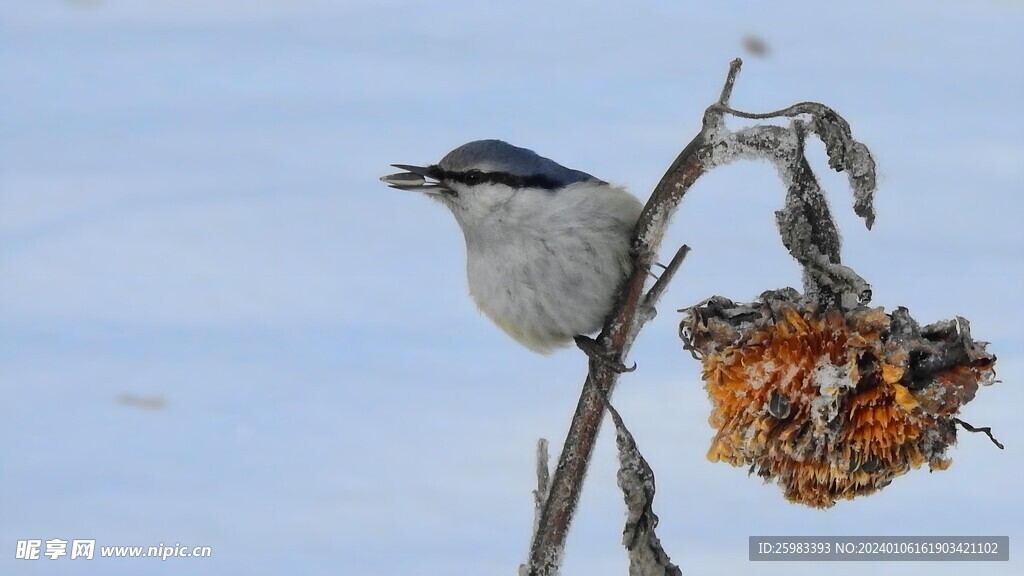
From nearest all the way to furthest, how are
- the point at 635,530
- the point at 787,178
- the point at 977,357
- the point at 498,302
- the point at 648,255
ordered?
1. the point at 977,357
2. the point at 787,178
3. the point at 635,530
4. the point at 648,255
5. the point at 498,302

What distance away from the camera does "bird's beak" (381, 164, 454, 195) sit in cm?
323

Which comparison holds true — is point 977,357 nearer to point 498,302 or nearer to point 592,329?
point 592,329

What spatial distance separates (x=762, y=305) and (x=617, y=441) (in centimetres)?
62

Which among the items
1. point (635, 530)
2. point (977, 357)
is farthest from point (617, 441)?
point (977, 357)

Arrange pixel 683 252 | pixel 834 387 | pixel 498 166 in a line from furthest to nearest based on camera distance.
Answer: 1. pixel 498 166
2. pixel 683 252
3. pixel 834 387

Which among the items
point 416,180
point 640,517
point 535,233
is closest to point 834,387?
point 640,517

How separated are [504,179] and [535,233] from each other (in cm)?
20

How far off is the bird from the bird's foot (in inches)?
1.0

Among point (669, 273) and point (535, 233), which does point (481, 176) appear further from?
point (669, 273)

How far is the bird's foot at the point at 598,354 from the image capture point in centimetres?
301

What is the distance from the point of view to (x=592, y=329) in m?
3.18

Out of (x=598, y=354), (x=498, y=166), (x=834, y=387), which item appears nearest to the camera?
(x=834, y=387)

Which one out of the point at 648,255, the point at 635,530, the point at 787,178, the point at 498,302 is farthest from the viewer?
the point at 498,302

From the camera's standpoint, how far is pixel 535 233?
3.13m
